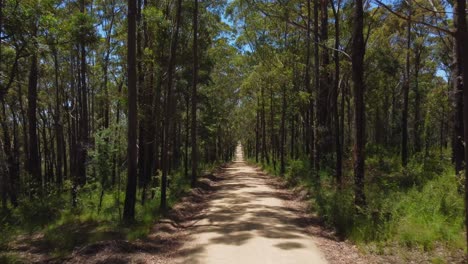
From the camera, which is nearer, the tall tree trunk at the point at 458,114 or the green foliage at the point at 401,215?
the green foliage at the point at 401,215

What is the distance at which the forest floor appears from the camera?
776 cm

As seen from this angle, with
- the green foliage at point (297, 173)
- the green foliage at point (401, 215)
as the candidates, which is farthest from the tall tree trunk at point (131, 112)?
the green foliage at point (297, 173)

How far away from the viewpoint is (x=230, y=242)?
29.4 ft

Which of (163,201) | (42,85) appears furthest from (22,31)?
(42,85)

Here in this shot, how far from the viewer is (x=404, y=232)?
26.2 ft

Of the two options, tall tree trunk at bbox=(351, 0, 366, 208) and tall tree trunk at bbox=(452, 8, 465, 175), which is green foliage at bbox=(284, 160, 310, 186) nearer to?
tall tree trunk at bbox=(452, 8, 465, 175)

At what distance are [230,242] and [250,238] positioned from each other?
20.3 inches

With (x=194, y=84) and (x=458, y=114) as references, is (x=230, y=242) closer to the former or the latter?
(x=458, y=114)

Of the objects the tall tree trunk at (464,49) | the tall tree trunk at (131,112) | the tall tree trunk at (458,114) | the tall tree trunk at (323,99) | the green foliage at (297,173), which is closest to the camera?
the tall tree trunk at (464,49)

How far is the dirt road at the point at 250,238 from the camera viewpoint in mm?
7738

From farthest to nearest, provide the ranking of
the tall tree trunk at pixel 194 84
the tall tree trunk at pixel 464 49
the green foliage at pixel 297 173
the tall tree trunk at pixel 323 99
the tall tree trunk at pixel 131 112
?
the green foliage at pixel 297 173 → the tall tree trunk at pixel 323 99 → the tall tree trunk at pixel 194 84 → the tall tree trunk at pixel 131 112 → the tall tree trunk at pixel 464 49

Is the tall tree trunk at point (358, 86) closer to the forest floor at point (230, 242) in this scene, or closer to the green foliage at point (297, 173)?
the forest floor at point (230, 242)

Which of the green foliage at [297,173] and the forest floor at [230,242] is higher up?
the green foliage at [297,173]

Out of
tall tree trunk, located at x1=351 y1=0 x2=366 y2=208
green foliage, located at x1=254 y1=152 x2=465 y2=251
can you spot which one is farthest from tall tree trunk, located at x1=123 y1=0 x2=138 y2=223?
tall tree trunk, located at x1=351 y1=0 x2=366 y2=208
